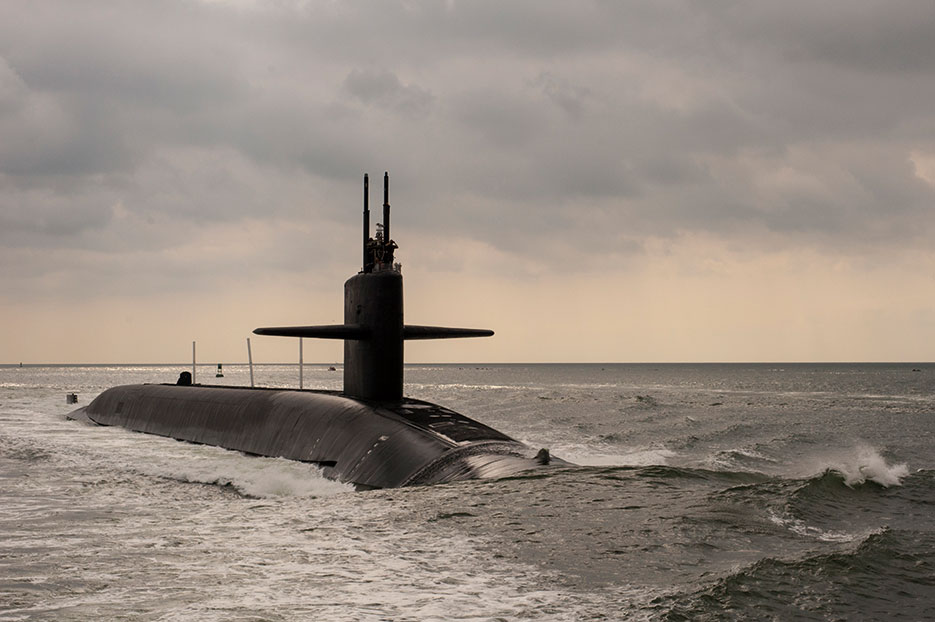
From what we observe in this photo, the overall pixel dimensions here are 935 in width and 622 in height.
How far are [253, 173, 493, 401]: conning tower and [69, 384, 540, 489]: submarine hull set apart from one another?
17.2 inches

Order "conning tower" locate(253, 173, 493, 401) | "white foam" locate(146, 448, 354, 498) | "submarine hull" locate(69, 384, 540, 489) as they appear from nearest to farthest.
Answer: "submarine hull" locate(69, 384, 540, 489)
"white foam" locate(146, 448, 354, 498)
"conning tower" locate(253, 173, 493, 401)

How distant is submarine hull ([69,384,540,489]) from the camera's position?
37.9ft

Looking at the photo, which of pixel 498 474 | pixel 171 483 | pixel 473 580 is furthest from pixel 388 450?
pixel 473 580

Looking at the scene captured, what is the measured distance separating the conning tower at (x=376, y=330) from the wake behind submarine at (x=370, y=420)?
0.7 inches

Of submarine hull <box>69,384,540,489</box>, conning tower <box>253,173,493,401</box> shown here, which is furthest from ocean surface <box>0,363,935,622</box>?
conning tower <box>253,173,493,401</box>

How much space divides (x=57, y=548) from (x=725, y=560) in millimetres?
6167

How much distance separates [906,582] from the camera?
21.9 feet

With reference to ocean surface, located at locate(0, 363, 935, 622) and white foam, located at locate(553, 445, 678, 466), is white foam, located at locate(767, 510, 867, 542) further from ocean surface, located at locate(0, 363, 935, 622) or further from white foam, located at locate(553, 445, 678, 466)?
white foam, located at locate(553, 445, 678, 466)

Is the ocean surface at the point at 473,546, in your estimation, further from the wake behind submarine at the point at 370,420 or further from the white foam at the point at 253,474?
the wake behind submarine at the point at 370,420

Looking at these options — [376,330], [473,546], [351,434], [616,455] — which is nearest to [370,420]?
[351,434]

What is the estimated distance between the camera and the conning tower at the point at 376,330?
49.8 feet

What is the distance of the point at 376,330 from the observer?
15.2 meters

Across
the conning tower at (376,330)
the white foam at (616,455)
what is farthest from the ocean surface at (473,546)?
the white foam at (616,455)

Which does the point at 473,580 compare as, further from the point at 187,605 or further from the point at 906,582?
the point at 906,582
